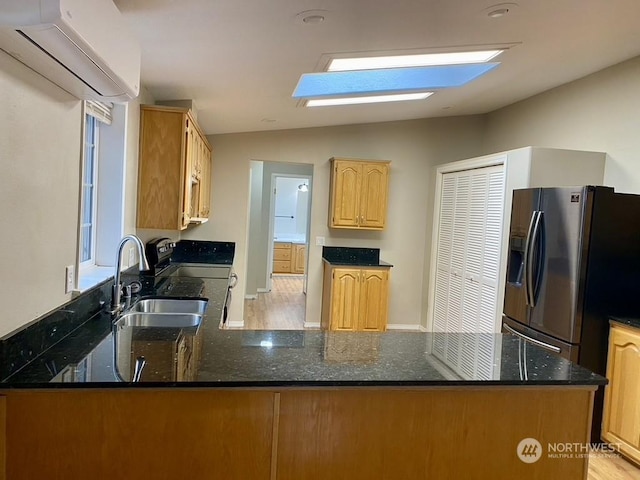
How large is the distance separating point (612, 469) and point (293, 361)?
2491mm

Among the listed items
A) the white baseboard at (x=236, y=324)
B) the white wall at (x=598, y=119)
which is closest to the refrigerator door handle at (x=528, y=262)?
the white wall at (x=598, y=119)

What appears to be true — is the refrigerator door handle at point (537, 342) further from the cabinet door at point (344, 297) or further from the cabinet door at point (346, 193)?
the cabinet door at point (346, 193)

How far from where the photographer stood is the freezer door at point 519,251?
11.1 feet

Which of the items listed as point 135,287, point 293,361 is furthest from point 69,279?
point 293,361

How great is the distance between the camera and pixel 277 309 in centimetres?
674

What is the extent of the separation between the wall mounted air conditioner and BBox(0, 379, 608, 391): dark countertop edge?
0.96 meters

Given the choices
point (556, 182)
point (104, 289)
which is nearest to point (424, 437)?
point (104, 289)

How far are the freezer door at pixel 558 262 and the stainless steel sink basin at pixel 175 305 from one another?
7.66ft

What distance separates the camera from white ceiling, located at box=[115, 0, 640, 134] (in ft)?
6.48

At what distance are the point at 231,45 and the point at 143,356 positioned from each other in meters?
1.59

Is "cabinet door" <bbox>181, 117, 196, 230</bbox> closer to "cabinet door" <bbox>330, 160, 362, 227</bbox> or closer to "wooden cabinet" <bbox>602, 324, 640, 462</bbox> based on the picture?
"cabinet door" <bbox>330, 160, 362, 227</bbox>

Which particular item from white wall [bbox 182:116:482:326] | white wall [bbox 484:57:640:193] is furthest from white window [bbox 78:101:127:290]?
white wall [bbox 484:57:640:193]

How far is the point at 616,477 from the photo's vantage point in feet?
8.94

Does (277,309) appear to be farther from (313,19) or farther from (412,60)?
(313,19)
